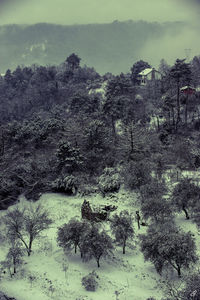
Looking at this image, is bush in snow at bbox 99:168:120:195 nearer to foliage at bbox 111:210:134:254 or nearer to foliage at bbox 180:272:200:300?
foliage at bbox 111:210:134:254

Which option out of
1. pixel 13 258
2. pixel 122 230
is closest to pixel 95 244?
pixel 122 230

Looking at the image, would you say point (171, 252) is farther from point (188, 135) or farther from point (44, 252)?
point (188, 135)

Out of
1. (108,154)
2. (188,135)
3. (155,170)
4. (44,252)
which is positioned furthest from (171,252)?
(188,135)

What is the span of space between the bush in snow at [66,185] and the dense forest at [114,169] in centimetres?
17

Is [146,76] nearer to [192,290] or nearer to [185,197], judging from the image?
[185,197]

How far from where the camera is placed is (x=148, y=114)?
8181 cm

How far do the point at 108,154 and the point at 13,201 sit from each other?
19.7 meters

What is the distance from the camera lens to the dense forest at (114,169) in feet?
101

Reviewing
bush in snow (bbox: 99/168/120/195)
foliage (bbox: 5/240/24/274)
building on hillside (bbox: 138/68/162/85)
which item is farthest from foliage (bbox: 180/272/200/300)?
building on hillside (bbox: 138/68/162/85)

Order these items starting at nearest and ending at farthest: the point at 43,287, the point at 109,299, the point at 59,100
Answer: the point at 109,299 < the point at 43,287 < the point at 59,100

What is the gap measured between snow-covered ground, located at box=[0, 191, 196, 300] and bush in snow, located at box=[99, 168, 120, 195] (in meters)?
8.49

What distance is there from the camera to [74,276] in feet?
99.3

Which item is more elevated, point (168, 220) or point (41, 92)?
point (41, 92)

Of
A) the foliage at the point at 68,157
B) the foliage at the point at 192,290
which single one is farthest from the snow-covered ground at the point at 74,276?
the foliage at the point at 68,157
